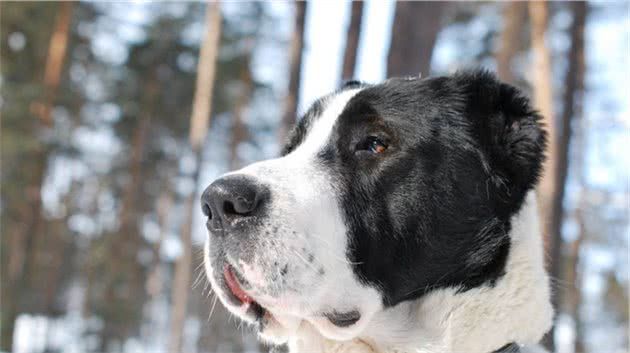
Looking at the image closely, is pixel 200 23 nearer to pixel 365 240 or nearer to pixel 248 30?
pixel 248 30

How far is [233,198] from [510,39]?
11397mm

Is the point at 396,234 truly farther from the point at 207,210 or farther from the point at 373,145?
the point at 207,210

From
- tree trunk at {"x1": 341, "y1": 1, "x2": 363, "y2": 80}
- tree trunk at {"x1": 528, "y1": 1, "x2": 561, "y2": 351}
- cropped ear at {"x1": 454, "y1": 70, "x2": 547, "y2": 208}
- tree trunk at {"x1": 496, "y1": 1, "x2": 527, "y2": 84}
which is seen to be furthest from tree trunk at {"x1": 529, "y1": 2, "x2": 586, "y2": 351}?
cropped ear at {"x1": 454, "y1": 70, "x2": 547, "y2": 208}

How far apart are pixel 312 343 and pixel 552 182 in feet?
26.7

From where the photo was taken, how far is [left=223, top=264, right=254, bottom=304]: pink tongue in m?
2.16

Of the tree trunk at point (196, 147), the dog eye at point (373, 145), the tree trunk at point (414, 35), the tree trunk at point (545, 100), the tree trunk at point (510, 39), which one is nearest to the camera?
the dog eye at point (373, 145)

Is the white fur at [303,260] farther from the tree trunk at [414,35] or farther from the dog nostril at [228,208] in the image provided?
the tree trunk at [414,35]

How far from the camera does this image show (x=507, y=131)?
250 cm

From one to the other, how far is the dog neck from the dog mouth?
23 centimetres

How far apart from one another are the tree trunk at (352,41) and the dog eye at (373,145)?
695 centimetres

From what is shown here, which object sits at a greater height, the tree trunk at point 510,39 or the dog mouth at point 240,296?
the tree trunk at point 510,39

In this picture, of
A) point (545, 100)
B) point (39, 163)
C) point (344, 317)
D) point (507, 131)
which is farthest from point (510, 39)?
point (39, 163)

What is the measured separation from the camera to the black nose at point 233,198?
205 cm

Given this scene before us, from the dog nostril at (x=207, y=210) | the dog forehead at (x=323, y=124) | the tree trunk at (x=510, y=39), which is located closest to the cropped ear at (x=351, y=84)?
the dog forehead at (x=323, y=124)
